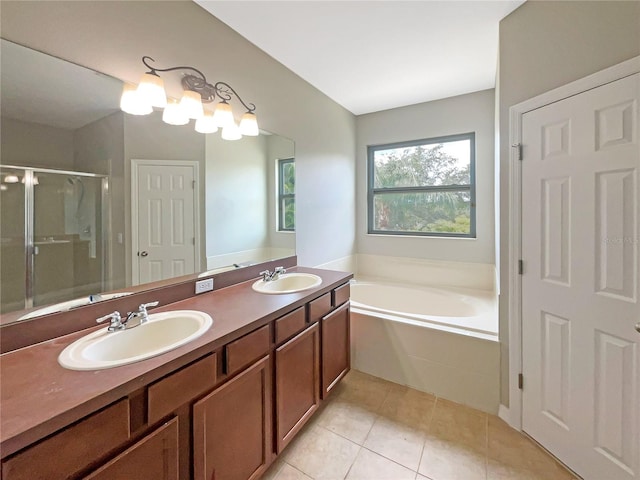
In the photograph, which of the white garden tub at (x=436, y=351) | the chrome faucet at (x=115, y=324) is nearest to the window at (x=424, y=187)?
the white garden tub at (x=436, y=351)

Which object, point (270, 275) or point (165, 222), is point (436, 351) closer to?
point (270, 275)

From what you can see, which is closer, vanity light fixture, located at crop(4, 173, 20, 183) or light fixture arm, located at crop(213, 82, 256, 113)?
vanity light fixture, located at crop(4, 173, 20, 183)

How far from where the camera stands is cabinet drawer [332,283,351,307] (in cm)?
192

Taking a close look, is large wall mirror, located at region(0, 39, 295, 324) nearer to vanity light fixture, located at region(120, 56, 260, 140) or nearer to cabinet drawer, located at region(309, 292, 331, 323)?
vanity light fixture, located at region(120, 56, 260, 140)

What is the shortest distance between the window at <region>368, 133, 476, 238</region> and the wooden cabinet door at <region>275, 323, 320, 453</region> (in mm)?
2208

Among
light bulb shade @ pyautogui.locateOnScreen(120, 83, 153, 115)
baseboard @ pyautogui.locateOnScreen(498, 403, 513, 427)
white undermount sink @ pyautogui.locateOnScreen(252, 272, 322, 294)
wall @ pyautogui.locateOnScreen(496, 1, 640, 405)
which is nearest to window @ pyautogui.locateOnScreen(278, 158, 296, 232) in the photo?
white undermount sink @ pyautogui.locateOnScreen(252, 272, 322, 294)

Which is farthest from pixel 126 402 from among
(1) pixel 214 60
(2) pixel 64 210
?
(1) pixel 214 60

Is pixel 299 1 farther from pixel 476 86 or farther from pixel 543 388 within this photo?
pixel 543 388

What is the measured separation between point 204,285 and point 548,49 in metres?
2.36

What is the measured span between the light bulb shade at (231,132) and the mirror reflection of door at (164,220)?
33cm

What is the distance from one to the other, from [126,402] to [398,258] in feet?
10.1

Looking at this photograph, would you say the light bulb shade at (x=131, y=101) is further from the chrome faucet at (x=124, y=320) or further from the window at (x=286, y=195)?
the window at (x=286, y=195)

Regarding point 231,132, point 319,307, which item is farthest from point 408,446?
point 231,132

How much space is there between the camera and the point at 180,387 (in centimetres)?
95
